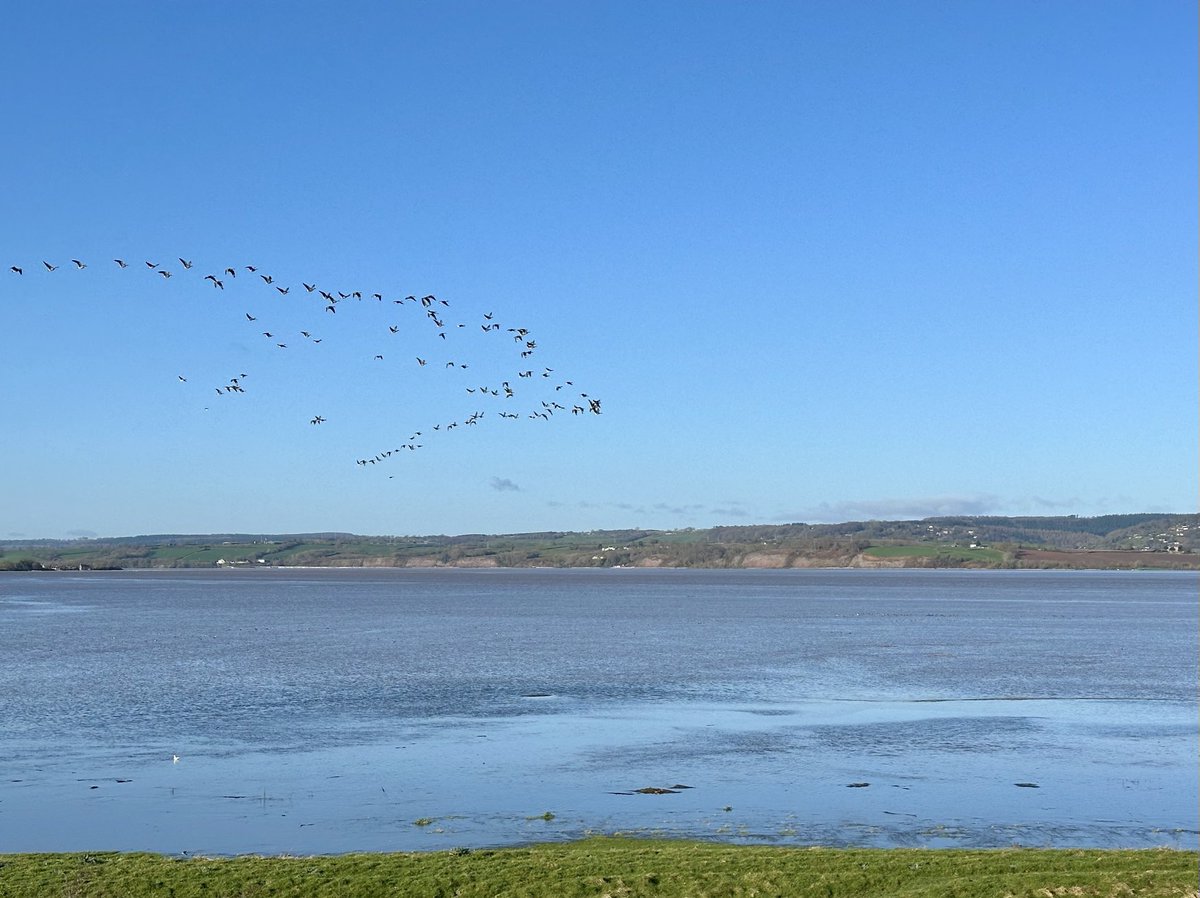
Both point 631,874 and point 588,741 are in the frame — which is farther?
point 588,741

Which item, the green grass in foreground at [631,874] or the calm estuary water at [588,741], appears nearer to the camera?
the green grass in foreground at [631,874]

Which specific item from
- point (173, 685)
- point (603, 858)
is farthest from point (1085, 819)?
point (173, 685)

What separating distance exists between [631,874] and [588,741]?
17625mm

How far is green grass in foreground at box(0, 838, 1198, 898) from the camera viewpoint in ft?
67.6

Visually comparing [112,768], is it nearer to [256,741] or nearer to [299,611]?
[256,741]

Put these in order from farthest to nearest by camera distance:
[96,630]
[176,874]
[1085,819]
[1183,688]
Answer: [96,630]
[1183,688]
[1085,819]
[176,874]

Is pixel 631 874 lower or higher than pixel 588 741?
higher

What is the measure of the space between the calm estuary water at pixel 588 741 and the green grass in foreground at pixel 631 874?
257 centimetres

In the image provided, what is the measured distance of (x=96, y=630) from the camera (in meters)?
96.4

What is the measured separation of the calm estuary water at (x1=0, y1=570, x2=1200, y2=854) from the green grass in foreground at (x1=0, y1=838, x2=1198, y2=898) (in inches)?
101

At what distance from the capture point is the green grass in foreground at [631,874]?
20.6m

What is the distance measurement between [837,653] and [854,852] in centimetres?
4987

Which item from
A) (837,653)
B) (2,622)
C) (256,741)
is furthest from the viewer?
(2,622)

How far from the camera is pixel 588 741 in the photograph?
128 feet
